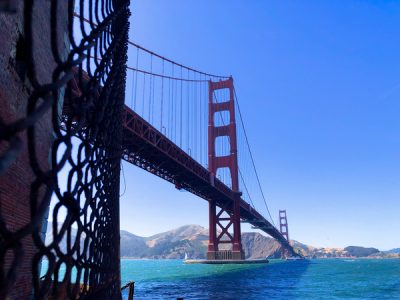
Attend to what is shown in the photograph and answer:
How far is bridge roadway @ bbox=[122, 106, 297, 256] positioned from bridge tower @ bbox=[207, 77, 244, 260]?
2.34 m

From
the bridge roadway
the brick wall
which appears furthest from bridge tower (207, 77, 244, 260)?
the brick wall

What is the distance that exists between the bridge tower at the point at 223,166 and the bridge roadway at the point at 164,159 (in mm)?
2340

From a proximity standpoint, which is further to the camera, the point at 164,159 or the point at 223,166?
the point at 223,166

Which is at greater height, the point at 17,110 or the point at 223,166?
the point at 223,166

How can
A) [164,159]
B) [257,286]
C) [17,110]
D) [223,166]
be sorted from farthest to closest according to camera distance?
[223,166] → [164,159] → [257,286] → [17,110]

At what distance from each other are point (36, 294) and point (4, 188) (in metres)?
4.95

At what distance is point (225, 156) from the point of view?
178 ft

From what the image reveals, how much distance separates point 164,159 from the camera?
Result: 104ft

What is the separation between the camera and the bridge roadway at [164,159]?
2640cm

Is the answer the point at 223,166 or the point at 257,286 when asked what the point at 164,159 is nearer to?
the point at 257,286

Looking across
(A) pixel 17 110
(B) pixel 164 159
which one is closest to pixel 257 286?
(B) pixel 164 159

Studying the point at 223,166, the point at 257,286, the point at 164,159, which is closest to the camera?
the point at 257,286

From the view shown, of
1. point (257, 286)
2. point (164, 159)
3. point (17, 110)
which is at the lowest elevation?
point (257, 286)

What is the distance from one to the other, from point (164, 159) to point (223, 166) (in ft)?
77.8
